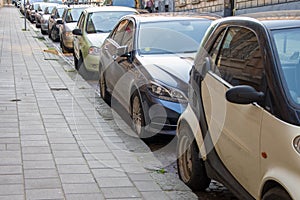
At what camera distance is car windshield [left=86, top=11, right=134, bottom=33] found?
13211 mm

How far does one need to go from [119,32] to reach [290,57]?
5804mm

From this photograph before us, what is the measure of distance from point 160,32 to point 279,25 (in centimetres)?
432

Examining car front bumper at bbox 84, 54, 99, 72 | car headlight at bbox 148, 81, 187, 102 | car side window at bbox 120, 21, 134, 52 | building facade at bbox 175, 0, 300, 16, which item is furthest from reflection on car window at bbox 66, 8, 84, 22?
car headlight at bbox 148, 81, 187, 102

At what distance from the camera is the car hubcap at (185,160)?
5.29m

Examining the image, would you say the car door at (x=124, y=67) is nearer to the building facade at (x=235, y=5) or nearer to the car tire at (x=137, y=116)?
the car tire at (x=137, y=116)

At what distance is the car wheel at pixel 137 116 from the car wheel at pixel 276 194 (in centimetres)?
349

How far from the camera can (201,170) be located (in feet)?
16.9

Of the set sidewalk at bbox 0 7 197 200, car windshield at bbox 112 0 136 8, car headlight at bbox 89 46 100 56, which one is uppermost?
car windshield at bbox 112 0 136 8

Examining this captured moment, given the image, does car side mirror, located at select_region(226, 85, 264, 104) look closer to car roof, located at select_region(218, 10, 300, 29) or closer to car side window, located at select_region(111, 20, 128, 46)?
car roof, located at select_region(218, 10, 300, 29)

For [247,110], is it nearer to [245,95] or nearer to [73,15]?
[245,95]

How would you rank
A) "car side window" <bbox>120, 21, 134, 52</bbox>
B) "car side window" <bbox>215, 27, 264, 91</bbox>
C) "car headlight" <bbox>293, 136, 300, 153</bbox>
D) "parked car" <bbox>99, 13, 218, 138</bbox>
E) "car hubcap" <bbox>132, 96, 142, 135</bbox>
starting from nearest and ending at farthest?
"car headlight" <bbox>293, 136, 300, 153</bbox>
"car side window" <bbox>215, 27, 264, 91</bbox>
"parked car" <bbox>99, 13, 218, 138</bbox>
"car hubcap" <bbox>132, 96, 142, 135</bbox>
"car side window" <bbox>120, 21, 134, 52</bbox>

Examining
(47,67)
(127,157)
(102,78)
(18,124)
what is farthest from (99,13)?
(127,157)

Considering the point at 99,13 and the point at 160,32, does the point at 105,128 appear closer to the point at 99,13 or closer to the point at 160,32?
the point at 160,32

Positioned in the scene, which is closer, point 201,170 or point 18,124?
point 201,170
